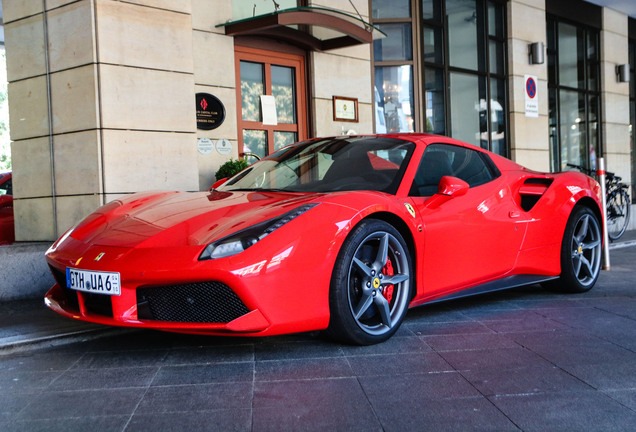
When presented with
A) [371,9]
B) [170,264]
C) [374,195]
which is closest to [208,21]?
[371,9]

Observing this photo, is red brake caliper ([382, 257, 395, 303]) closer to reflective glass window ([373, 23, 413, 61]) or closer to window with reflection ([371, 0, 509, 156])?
window with reflection ([371, 0, 509, 156])

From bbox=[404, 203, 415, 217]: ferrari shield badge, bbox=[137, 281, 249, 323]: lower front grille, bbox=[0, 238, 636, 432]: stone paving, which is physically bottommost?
bbox=[0, 238, 636, 432]: stone paving

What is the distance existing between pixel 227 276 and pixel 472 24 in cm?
991

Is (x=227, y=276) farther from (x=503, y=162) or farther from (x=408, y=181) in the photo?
(x=503, y=162)

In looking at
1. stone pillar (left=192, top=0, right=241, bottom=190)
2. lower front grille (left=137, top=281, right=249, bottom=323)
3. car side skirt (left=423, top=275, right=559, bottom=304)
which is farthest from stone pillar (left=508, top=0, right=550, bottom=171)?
lower front grille (left=137, top=281, right=249, bottom=323)

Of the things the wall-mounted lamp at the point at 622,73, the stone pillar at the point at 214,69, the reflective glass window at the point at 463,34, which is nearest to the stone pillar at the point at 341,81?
the stone pillar at the point at 214,69

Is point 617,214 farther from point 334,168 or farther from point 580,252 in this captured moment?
point 334,168

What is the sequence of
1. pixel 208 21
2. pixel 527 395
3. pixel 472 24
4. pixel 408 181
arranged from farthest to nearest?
pixel 472 24, pixel 208 21, pixel 408 181, pixel 527 395

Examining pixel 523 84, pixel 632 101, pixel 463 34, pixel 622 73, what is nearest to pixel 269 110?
pixel 463 34

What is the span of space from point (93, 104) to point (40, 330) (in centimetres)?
288

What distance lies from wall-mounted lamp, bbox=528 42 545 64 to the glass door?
5754mm

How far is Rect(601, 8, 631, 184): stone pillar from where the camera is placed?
46.8 ft

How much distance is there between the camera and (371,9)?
9492 mm

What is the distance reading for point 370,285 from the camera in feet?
10.8
